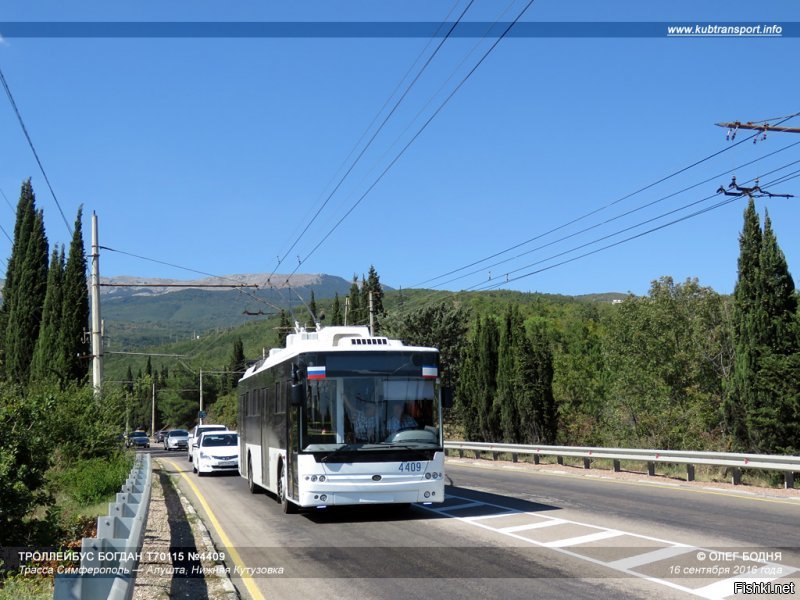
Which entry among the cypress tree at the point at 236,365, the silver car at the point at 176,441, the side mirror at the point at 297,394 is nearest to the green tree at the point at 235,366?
the cypress tree at the point at 236,365

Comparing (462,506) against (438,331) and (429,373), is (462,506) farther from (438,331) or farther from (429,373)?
(438,331)

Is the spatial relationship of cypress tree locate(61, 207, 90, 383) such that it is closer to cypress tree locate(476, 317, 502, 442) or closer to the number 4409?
cypress tree locate(476, 317, 502, 442)

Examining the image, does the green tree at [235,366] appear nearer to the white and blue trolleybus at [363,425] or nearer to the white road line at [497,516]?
the white road line at [497,516]

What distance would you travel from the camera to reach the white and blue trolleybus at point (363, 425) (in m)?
14.2

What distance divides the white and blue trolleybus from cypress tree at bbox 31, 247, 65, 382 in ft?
104

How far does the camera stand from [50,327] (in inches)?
1751

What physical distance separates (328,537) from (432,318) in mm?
56210

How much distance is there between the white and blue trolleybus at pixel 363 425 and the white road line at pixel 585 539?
317cm

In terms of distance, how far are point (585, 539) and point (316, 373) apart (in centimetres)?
529

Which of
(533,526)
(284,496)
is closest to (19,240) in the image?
(284,496)

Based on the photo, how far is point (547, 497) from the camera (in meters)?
18.4

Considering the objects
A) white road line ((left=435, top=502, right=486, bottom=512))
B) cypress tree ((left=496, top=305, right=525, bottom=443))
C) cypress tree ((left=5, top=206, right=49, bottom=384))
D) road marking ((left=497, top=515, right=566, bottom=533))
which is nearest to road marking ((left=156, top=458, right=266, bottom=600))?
road marking ((left=497, top=515, right=566, bottom=533))

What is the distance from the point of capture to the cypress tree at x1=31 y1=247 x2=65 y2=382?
43.8 meters

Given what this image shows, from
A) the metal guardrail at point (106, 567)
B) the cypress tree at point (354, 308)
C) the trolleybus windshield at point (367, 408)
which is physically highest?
the cypress tree at point (354, 308)
